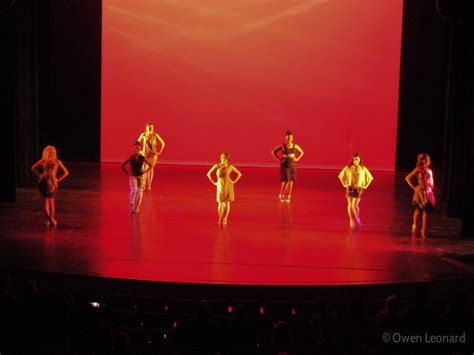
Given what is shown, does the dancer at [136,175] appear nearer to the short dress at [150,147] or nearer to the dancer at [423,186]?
the short dress at [150,147]

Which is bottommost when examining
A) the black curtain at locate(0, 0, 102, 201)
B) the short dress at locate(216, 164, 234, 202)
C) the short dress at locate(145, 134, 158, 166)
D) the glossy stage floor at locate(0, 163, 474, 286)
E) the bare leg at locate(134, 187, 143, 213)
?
the glossy stage floor at locate(0, 163, 474, 286)

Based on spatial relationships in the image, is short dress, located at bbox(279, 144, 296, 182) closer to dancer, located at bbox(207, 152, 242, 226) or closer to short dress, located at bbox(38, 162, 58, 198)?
dancer, located at bbox(207, 152, 242, 226)

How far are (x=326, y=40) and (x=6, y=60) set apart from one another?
28.1 feet

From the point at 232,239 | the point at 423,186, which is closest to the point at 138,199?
the point at 232,239

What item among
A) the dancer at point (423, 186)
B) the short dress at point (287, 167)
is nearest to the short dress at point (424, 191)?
the dancer at point (423, 186)

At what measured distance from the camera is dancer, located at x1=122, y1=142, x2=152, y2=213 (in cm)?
1261

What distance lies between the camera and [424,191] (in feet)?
38.3

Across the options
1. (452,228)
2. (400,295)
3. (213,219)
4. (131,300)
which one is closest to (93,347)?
(131,300)

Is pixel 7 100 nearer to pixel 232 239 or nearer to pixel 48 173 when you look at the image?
pixel 48 173

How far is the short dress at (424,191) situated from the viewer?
11562mm

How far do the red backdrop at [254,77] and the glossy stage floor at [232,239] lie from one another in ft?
12.1

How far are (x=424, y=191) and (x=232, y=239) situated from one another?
3.04 m

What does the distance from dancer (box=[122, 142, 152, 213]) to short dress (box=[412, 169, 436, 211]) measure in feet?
14.5

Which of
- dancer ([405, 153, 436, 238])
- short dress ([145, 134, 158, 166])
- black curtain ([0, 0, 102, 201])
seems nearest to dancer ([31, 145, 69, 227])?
short dress ([145, 134, 158, 166])
